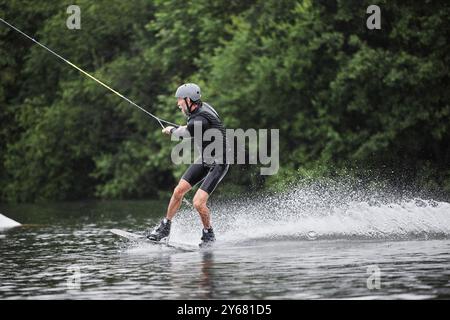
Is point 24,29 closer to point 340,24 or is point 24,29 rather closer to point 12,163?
point 12,163

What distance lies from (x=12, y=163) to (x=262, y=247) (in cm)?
3198

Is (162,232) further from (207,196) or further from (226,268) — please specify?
(226,268)

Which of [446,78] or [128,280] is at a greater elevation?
[446,78]

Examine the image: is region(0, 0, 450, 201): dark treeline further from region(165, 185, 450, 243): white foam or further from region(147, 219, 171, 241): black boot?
region(147, 219, 171, 241): black boot

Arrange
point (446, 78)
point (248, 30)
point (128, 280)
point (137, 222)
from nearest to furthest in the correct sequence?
point (128, 280) < point (137, 222) < point (446, 78) < point (248, 30)

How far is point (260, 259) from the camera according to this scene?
14.8 meters

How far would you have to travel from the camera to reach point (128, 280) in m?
13.1

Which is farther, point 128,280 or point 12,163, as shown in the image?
point 12,163

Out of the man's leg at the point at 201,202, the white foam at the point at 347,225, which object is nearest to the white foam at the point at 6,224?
the white foam at the point at 347,225

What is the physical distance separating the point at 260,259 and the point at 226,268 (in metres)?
1.04

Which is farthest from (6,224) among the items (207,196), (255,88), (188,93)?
(255,88)

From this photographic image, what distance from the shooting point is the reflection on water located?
1177 cm
